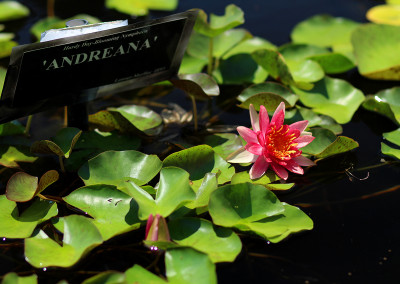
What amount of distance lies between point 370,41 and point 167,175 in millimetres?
1134

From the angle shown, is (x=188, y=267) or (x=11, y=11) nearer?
(x=188, y=267)

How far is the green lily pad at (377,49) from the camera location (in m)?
1.82

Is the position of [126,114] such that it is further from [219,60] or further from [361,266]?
[361,266]

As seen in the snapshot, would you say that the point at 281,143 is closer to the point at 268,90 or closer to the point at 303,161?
the point at 303,161

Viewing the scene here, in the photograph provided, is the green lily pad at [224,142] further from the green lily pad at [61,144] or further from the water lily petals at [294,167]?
the green lily pad at [61,144]

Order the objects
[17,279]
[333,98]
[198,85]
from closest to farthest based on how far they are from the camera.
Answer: [17,279], [198,85], [333,98]

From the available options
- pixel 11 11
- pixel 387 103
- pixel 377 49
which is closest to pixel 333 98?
pixel 387 103

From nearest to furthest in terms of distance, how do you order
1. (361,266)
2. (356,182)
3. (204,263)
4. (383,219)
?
(204,263) < (361,266) < (383,219) < (356,182)

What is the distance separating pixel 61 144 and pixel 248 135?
523mm

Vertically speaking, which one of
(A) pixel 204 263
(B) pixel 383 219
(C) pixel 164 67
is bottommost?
(B) pixel 383 219

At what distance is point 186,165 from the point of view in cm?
131

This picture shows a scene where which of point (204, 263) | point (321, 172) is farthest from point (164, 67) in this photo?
point (204, 263)

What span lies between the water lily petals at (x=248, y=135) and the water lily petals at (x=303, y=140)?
114 mm

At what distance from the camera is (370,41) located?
189 cm
